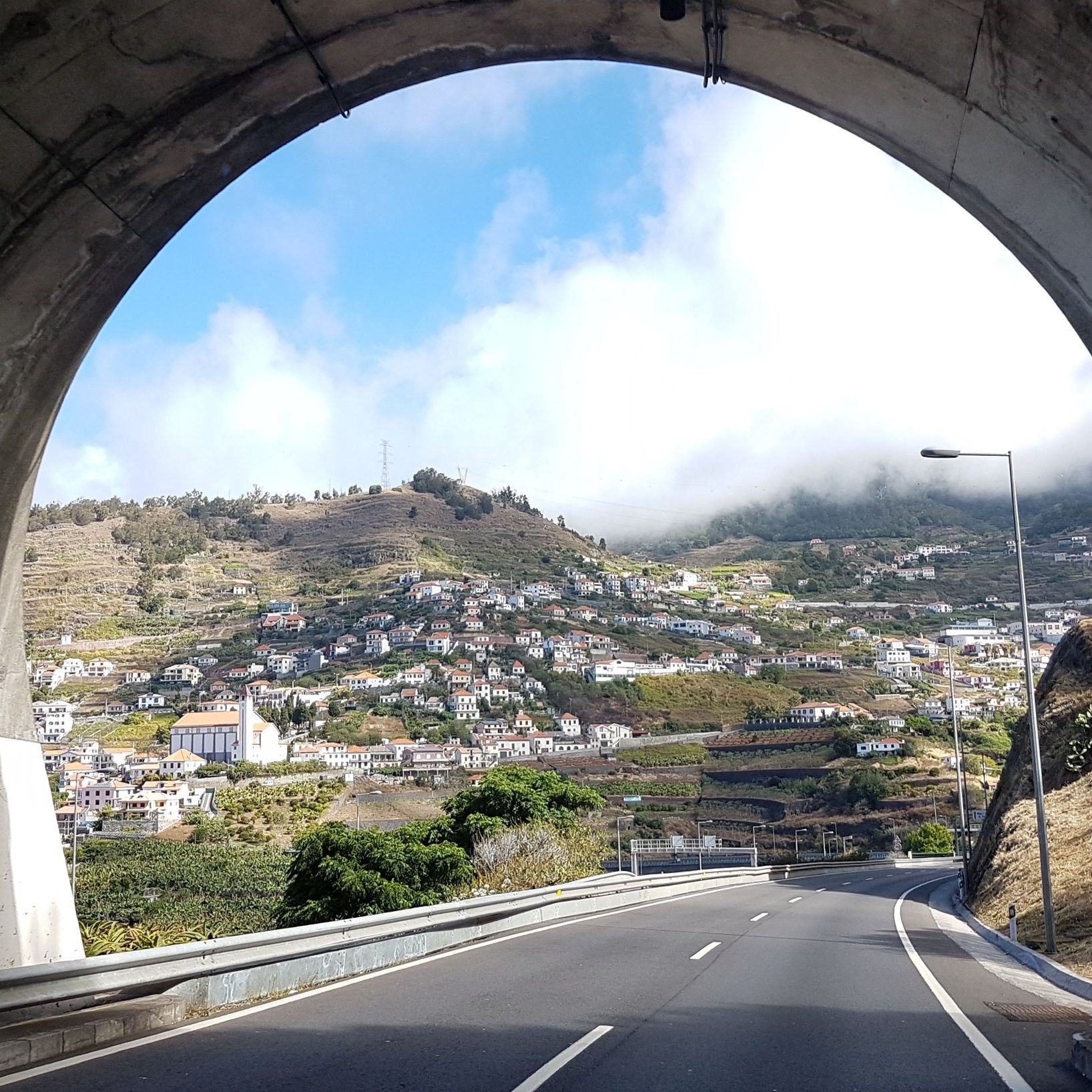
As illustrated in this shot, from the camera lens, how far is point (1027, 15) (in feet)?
17.4

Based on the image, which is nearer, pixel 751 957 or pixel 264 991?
pixel 264 991

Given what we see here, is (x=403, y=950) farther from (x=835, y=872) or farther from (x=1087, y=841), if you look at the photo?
(x=835, y=872)

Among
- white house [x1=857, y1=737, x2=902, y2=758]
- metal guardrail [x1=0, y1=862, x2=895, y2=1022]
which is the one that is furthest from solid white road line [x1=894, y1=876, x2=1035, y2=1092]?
white house [x1=857, y1=737, x2=902, y2=758]

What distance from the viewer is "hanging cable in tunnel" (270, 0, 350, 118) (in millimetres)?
6086

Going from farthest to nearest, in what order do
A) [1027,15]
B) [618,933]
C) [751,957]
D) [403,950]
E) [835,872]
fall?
[835,872]
[618,933]
[751,957]
[403,950]
[1027,15]

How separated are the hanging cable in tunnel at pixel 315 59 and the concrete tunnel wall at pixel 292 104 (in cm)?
3

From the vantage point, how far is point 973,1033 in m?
9.14

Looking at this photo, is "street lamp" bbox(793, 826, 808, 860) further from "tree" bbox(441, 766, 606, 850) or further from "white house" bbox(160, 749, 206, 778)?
"white house" bbox(160, 749, 206, 778)

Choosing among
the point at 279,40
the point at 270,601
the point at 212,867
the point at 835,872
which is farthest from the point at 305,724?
the point at 279,40

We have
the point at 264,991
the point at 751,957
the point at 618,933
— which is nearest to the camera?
the point at 264,991

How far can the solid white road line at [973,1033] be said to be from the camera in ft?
23.3

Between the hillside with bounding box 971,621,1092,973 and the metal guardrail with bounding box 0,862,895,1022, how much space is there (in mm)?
8392

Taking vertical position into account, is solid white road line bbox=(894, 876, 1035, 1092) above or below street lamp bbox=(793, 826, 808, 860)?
above

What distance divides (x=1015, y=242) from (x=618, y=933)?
560 inches
